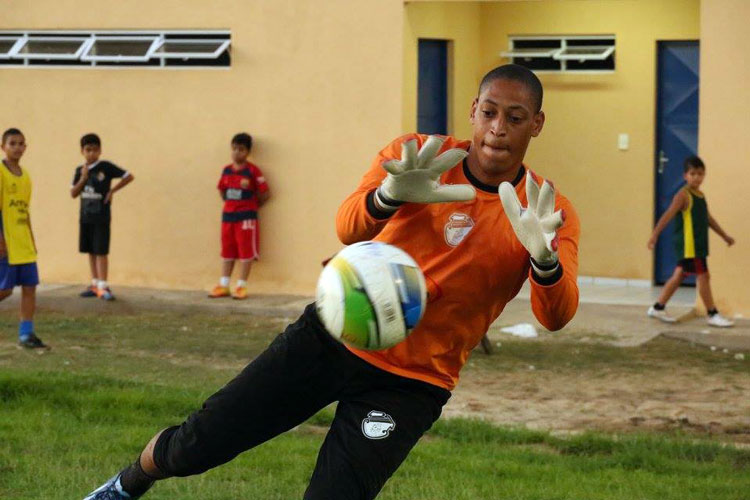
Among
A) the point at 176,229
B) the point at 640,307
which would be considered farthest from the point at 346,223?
the point at 176,229

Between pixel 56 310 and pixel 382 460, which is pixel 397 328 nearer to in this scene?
pixel 382 460

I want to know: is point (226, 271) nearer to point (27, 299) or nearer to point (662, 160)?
point (27, 299)

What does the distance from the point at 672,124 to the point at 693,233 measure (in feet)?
9.23

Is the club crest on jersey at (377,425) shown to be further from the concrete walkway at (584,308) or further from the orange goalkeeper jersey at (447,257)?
the concrete walkway at (584,308)

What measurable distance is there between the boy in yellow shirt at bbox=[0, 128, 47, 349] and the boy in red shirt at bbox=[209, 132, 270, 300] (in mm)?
4027

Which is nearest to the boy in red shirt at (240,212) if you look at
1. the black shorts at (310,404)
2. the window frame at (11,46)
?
the window frame at (11,46)

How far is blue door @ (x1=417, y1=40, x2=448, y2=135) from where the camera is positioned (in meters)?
16.0

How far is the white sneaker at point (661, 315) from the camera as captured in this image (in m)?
13.8

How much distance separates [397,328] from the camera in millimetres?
4586

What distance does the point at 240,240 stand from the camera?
608 inches

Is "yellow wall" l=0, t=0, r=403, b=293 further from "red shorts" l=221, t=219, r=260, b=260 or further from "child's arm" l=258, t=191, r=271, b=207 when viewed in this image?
"red shorts" l=221, t=219, r=260, b=260

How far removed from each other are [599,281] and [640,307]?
186 centimetres

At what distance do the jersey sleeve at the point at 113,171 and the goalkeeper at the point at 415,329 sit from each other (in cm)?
1051

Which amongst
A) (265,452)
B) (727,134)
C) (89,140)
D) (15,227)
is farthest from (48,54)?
(265,452)
